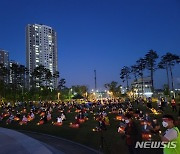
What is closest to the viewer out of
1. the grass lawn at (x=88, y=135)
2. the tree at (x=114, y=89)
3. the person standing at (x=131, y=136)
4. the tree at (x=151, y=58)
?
the person standing at (x=131, y=136)

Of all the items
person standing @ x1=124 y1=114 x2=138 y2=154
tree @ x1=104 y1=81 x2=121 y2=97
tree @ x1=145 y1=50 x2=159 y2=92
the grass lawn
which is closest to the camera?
person standing @ x1=124 y1=114 x2=138 y2=154

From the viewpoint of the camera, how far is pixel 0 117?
43.8 meters

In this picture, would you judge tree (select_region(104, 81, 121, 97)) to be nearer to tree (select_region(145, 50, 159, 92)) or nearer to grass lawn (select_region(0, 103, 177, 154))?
tree (select_region(145, 50, 159, 92))

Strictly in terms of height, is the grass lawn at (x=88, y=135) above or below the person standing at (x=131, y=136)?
below

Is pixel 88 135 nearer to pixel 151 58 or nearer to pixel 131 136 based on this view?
pixel 131 136

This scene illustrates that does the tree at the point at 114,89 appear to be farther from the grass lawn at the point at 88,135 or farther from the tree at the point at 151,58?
the grass lawn at the point at 88,135

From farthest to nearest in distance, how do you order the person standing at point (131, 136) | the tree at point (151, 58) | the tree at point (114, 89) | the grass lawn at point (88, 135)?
the tree at point (114, 89)
the tree at point (151, 58)
the grass lawn at point (88, 135)
the person standing at point (131, 136)

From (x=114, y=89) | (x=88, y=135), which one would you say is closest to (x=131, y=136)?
(x=88, y=135)

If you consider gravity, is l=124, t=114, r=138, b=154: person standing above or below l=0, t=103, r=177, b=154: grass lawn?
above

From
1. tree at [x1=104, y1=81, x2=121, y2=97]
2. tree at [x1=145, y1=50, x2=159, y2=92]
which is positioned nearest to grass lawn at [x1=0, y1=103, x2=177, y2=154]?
tree at [x1=145, y1=50, x2=159, y2=92]

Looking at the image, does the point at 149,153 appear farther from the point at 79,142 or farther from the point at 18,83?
the point at 18,83

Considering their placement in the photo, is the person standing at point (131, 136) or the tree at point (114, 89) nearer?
the person standing at point (131, 136)

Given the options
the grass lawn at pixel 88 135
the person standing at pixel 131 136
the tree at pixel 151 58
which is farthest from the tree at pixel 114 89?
the person standing at pixel 131 136

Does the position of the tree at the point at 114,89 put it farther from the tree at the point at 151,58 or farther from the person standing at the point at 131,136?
the person standing at the point at 131,136
